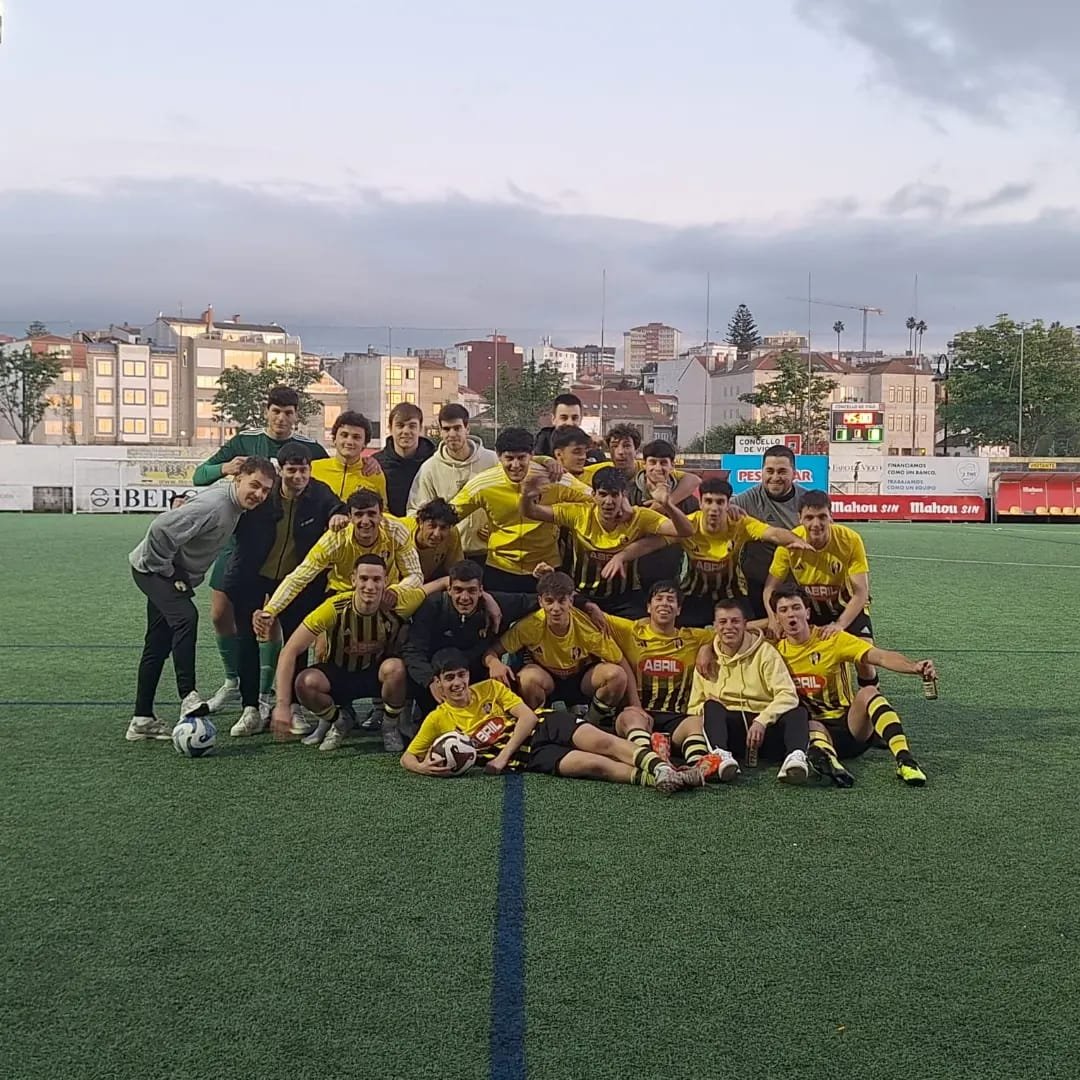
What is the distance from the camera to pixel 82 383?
234 feet

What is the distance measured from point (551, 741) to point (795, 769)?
3.74 ft

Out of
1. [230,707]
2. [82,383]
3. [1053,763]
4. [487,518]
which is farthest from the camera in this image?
[82,383]

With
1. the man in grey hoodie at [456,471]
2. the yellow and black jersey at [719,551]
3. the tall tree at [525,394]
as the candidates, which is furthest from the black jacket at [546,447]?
the tall tree at [525,394]

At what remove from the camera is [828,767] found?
230 inches

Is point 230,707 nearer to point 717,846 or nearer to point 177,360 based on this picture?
point 717,846

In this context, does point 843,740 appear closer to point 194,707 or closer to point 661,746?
point 661,746

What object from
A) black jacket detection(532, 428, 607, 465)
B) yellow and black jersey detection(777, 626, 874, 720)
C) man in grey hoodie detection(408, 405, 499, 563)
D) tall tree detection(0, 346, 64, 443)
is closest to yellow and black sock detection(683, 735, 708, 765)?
yellow and black jersey detection(777, 626, 874, 720)

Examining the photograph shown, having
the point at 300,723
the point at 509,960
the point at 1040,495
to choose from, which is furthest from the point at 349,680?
the point at 1040,495

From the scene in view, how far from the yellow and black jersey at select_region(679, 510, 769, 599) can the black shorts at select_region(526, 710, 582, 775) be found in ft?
4.49

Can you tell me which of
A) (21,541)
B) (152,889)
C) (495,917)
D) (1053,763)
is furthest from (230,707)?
(21,541)

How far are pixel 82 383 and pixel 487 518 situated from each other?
6956cm

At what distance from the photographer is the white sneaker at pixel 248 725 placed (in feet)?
22.1

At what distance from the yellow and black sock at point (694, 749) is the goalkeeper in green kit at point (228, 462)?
2523 mm

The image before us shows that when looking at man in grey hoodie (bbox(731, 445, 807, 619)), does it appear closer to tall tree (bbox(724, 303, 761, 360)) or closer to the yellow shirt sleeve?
the yellow shirt sleeve
